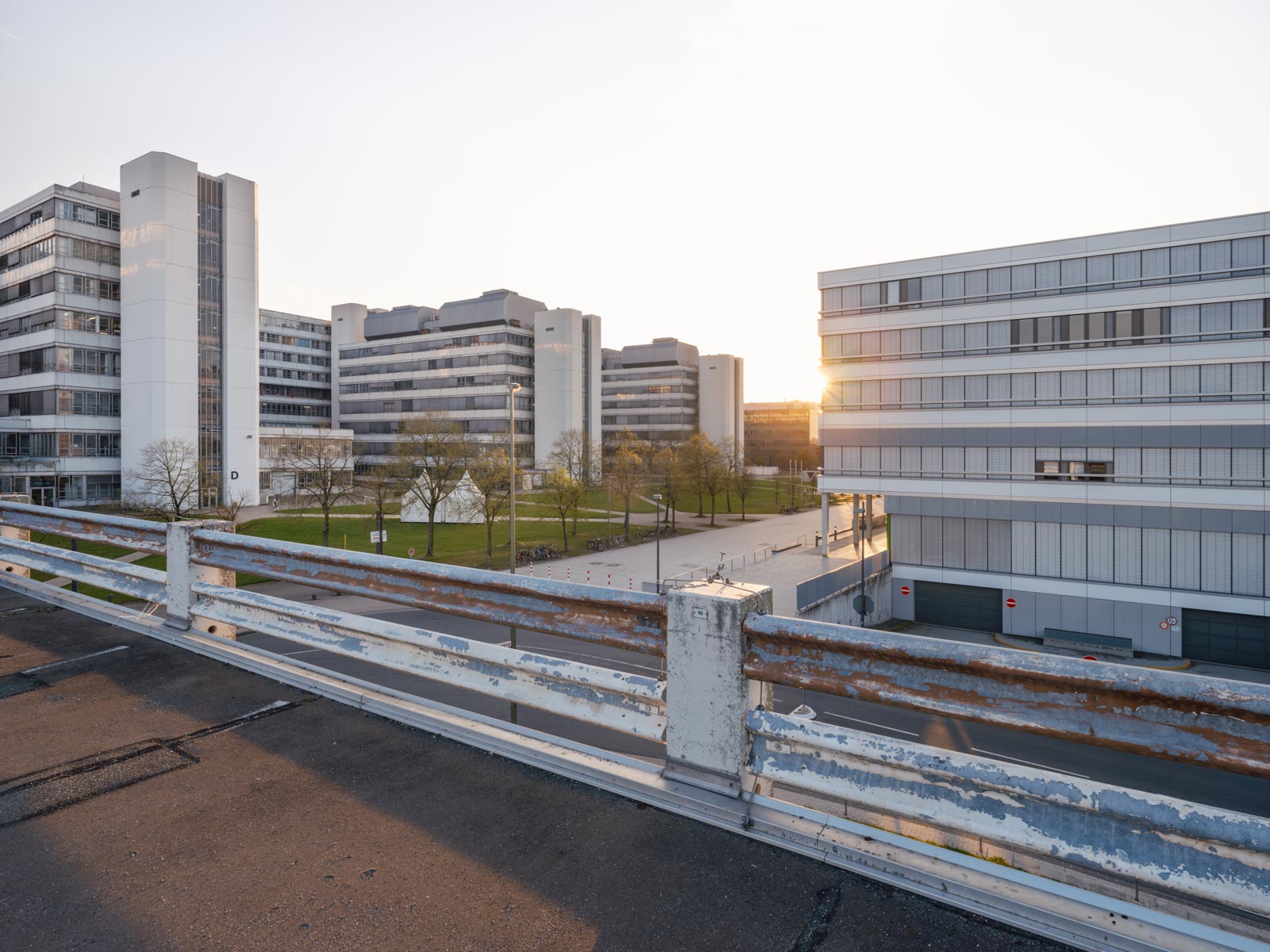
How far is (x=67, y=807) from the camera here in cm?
330

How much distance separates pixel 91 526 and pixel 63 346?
67444mm

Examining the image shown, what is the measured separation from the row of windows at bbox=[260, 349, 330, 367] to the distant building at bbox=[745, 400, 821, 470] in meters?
104

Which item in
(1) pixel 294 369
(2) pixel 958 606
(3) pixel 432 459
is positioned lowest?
(2) pixel 958 606

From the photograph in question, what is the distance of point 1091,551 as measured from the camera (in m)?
37.1

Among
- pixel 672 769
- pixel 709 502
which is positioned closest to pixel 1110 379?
pixel 672 769

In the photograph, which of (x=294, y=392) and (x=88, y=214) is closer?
(x=88, y=214)

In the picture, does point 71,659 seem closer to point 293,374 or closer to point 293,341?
point 293,374

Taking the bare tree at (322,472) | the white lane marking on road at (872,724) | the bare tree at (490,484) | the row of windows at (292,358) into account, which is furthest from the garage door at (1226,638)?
the row of windows at (292,358)

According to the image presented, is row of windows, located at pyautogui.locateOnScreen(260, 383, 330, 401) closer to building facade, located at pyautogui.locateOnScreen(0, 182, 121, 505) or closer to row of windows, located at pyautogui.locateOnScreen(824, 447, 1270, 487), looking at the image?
building facade, located at pyautogui.locateOnScreen(0, 182, 121, 505)

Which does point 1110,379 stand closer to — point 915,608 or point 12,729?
point 915,608

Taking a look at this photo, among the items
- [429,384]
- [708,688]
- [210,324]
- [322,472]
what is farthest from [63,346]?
[708,688]

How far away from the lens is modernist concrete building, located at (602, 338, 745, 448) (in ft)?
413

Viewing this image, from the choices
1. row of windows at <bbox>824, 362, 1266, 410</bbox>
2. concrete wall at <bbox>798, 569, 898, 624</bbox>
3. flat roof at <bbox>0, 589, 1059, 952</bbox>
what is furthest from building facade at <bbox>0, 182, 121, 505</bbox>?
flat roof at <bbox>0, 589, 1059, 952</bbox>

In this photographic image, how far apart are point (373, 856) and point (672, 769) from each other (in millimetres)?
1345
